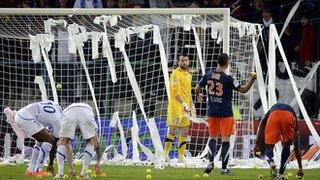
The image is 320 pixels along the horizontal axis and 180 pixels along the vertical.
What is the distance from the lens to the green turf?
19828 mm

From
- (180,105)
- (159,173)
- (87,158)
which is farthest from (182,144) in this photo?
(87,158)

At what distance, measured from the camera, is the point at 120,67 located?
2522 cm

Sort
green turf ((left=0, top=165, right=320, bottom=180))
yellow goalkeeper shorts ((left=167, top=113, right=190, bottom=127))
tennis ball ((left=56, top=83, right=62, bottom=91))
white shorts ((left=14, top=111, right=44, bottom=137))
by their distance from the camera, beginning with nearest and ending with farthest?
green turf ((left=0, top=165, right=320, bottom=180)) < white shorts ((left=14, top=111, right=44, bottom=137)) < yellow goalkeeper shorts ((left=167, top=113, right=190, bottom=127)) < tennis ball ((left=56, top=83, right=62, bottom=91))

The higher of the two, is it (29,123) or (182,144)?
(29,123)

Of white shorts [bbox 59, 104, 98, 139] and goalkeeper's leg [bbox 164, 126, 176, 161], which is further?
goalkeeper's leg [bbox 164, 126, 176, 161]

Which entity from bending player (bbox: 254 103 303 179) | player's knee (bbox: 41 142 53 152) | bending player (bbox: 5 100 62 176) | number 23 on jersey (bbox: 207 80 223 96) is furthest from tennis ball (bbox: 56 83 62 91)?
bending player (bbox: 254 103 303 179)

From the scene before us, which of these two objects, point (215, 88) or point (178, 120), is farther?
point (178, 120)

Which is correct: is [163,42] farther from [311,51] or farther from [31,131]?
[31,131]

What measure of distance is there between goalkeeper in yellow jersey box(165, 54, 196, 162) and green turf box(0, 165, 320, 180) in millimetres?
943

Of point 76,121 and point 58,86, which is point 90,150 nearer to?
point 76,121

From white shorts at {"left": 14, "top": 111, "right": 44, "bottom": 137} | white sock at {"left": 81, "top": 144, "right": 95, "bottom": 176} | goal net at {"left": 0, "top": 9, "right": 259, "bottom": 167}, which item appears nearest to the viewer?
white sock at {"left": 81, "top": 144, "right": 95, "bottom": 176}

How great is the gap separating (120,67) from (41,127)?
17.1ft

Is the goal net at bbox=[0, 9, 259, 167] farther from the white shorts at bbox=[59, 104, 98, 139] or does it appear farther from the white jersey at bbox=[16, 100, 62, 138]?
the white shorts at bbox=[59, 104, 98, 139]

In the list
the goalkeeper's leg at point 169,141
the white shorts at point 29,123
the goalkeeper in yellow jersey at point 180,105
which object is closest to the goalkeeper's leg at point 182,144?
the goalkeeper in yellow jersey at point 180,105
